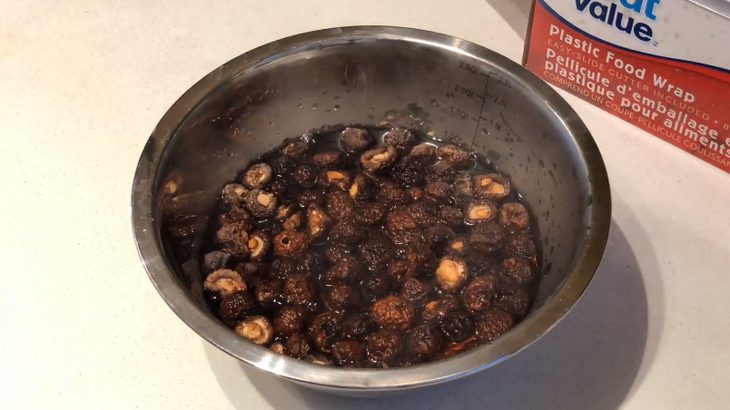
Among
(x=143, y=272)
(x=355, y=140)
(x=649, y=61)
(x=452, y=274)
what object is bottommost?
(x=143, y=272)

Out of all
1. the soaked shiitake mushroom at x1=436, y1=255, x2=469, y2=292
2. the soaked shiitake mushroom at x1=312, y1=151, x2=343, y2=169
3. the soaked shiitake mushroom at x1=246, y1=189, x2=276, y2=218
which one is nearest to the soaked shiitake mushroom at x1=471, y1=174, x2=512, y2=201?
the soaked shiitake mushroom at x1=436, y1=255, x2=469, y2=292

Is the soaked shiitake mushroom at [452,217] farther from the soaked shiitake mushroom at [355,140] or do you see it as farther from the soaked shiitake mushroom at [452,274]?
the soaked shiitake mushroom at [355,140]

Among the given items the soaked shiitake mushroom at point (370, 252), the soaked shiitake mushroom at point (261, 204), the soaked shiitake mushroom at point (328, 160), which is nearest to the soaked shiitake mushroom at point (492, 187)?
the soaked shiitake mushroom at point (370, 252)

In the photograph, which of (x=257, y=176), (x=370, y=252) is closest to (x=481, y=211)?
(x=370, y=252)

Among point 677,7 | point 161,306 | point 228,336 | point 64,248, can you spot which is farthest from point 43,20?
point 677,7

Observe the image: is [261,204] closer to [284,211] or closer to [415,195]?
[284,211]

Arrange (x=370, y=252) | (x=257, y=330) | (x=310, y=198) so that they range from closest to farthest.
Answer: (x=257, y=330), (x=370, y=252), (x=310, y=198)

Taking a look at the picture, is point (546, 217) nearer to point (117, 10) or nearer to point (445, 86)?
point (445, 86)

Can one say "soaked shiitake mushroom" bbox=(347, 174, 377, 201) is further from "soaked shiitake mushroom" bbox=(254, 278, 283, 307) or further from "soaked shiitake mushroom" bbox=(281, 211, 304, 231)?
"soaked shiitake mushroom" bbox=(254, 278, 283, 307)
